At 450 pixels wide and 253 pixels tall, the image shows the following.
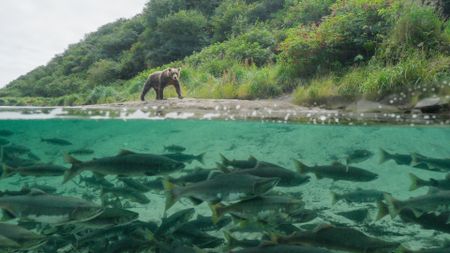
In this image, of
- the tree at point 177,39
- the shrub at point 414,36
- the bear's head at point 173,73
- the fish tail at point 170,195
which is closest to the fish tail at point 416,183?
the fish tail at point 170,195

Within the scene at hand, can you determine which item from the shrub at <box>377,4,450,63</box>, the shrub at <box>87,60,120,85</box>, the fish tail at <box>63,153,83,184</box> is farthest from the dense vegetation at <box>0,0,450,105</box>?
the fish tail at <box>63,153,83,184</box>

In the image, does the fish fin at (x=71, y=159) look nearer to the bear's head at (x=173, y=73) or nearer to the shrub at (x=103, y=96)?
the bear's head at (x=173, y=73)

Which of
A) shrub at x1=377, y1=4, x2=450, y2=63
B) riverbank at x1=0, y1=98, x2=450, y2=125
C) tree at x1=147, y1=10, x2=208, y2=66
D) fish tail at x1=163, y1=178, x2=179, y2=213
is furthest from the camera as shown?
tree at x1=147, y1=10, x2=208, y2=66

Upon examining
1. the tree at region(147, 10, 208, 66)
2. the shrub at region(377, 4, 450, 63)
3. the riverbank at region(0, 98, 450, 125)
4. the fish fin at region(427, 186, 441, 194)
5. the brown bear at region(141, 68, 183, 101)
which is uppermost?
the tree at region(147, 10, 208, 66)

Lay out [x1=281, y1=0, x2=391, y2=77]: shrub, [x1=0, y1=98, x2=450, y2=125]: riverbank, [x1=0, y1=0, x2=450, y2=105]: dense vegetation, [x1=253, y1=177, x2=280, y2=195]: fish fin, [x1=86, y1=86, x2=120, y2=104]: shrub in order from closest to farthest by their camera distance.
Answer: [x1=253, y1=177, x2=280, y2=195]: fish fin
[x1=0, y1=98, x2=450, y2=125]: riverbank
[x1=0, y1=0, x2=450, y2=105]: dense vegetation
[x1=281, y1=0, x2=391, y2=77]: shrub
[x1=86, y1=86, x2=120, y2=104]: shrub

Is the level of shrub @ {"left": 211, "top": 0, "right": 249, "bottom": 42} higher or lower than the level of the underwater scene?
higher

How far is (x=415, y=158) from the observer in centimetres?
590

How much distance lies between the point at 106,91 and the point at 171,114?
645 inches

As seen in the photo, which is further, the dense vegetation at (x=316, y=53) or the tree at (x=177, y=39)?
the tree at (x=177, y=39)

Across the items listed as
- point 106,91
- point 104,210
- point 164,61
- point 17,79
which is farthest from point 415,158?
point 17,79

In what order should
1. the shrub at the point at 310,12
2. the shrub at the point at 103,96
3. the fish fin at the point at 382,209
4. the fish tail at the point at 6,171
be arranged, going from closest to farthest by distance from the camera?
the fish fin at the point at 382,209 < the fish tail at the point at 6,171 < the shrub at the point at 310,12 < the shrub at the point at 103,96

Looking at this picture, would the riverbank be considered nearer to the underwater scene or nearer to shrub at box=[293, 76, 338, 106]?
shrub at box=[293, 76, 338, 106]

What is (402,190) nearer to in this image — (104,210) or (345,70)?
(345,70)

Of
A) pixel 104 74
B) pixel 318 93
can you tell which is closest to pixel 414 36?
pixel 318 93
